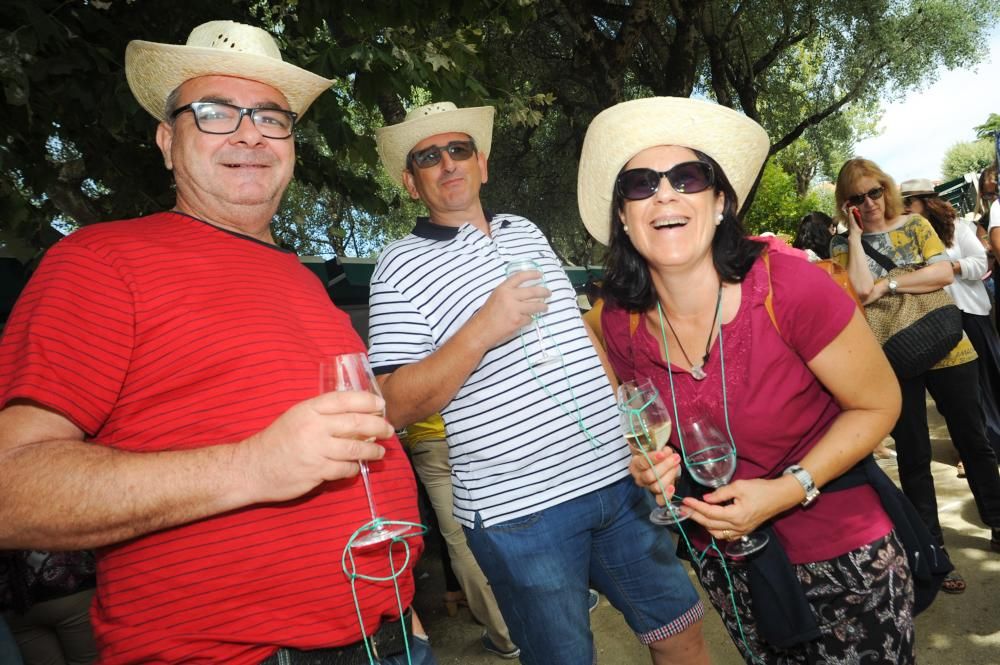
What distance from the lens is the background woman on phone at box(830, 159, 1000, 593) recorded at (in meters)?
3.88

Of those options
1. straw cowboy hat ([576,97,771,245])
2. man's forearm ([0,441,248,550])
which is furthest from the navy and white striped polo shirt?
man's forearm ([0,441,248,550])

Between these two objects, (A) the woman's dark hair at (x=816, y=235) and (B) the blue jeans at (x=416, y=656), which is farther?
(A) the woman's dark hair at (x=816, y=235)

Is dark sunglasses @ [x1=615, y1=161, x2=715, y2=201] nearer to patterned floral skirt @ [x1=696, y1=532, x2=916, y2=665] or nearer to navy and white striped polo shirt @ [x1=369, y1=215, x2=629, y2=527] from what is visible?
navy and white striped polo shirt @ [x1=369, y1=215, x2=629, y2=527]

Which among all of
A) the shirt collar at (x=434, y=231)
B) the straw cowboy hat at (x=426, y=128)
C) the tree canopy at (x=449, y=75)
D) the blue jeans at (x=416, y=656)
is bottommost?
the blue jeans at (x=416, y=656)

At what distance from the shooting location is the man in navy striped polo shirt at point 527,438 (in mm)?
2213

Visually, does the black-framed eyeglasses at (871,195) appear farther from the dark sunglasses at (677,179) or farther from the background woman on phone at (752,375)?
the dark sunglasses at (677,179)

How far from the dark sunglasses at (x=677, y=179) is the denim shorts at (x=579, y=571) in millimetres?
1094

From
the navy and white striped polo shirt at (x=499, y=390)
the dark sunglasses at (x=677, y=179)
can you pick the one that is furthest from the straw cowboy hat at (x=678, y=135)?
the navy and white striped polo shirt at (x=499, y=390)

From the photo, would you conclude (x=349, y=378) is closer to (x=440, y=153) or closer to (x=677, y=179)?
(x=677, y=179)

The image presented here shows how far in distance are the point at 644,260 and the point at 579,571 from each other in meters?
1.16

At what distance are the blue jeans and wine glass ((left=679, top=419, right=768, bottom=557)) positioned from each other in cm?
96

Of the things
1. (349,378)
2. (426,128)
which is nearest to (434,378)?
(349,378)

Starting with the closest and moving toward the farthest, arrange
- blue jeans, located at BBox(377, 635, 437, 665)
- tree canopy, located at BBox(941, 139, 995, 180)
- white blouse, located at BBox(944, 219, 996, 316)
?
blue jeans, located at BBox(377, 635, 437, 665) → white blouse, located at BBox(944, 219, 996, 316) → tree canopy, located at BBox(941, 139, 995, 180)

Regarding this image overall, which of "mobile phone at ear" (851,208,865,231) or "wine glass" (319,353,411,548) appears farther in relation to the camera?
"mobile phone at ear" (851,208,865,231)
